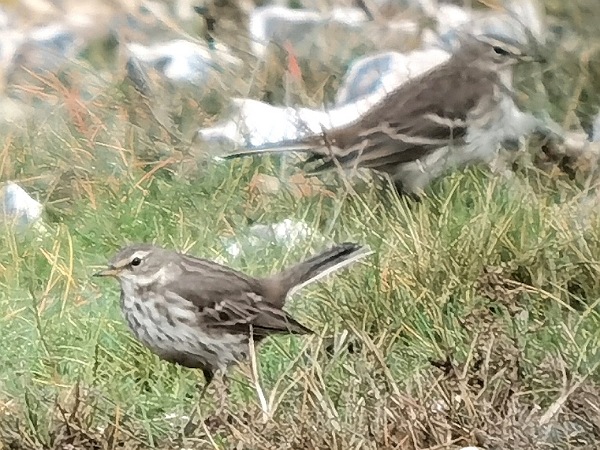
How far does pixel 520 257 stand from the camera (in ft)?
3.54

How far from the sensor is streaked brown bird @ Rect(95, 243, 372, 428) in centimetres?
104

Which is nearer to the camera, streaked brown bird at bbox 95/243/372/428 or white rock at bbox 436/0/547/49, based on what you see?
streaked brown bird at bbox 95/243/372/428

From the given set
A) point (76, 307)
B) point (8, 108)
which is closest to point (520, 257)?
point (76, 307)

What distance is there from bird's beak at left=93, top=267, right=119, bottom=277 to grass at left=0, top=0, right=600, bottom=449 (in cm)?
1

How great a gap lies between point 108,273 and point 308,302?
0.20 m

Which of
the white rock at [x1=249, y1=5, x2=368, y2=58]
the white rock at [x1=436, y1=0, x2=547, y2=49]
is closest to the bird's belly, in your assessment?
the white rock at [x1=249, y1=5, x2=368, y2=58]

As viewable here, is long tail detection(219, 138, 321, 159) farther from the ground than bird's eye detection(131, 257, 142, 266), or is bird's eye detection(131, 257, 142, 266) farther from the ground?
long tail detection(219, 138, 321, 159)

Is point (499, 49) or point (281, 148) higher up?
point (499, 49)

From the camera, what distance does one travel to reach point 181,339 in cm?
105

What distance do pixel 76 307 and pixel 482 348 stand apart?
0.39 meters

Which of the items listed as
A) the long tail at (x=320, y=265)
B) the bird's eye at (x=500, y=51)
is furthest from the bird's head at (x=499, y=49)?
the long tail at (x=320, y=265)

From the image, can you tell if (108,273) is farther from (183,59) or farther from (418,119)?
(418,119)

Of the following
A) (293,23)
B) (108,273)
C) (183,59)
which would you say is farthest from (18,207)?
(293,23)

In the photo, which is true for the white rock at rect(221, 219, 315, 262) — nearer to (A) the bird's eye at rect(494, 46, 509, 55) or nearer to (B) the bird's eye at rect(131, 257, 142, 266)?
(B) the bird's eye at rect(131, 257, 142, 266)
